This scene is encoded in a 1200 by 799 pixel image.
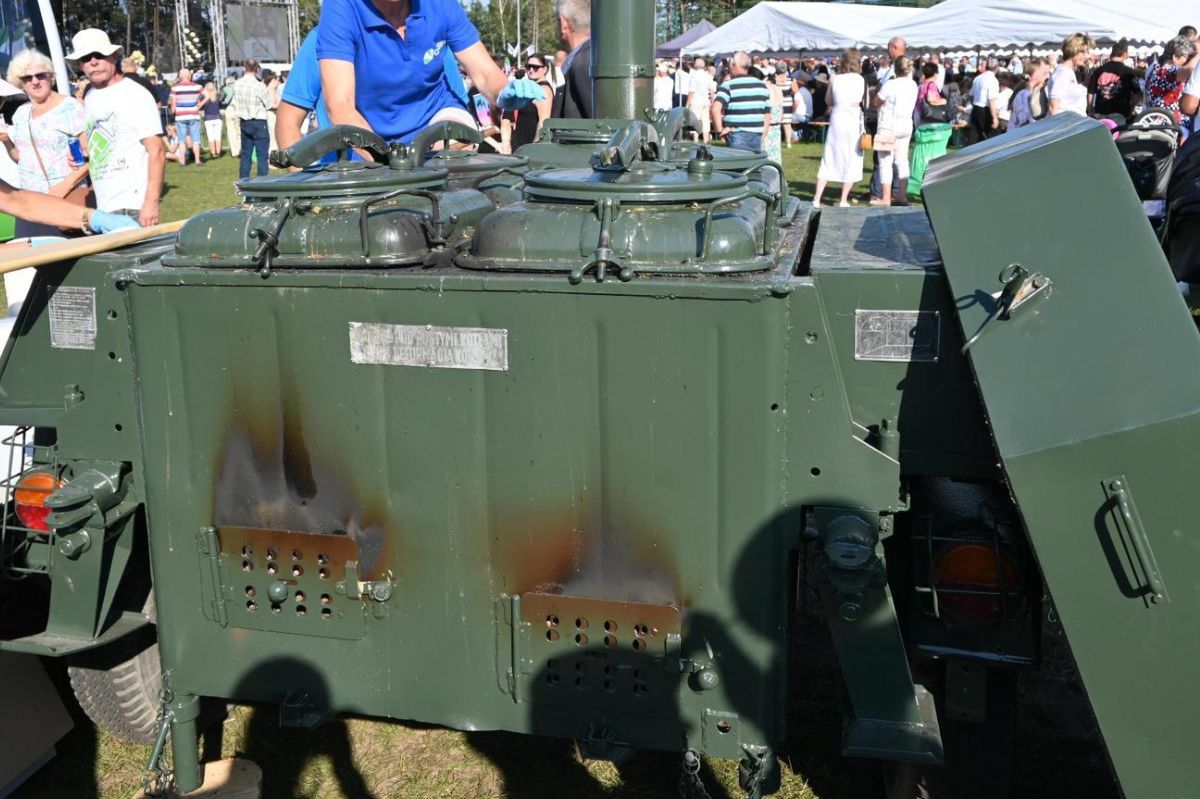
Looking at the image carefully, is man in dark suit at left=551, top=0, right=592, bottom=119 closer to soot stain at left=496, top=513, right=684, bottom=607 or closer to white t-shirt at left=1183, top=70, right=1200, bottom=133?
soot stain at left=496, top=513, right=684, bottom=607

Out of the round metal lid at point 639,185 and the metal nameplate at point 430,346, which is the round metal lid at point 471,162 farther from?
the metal nameplate at point 430,346

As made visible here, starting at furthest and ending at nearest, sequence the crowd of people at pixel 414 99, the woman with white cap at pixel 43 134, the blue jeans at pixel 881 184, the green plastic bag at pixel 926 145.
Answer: the green plastic bag at pixel 926 145 → the blue jeans at pixel 881 184 → the woman with white cap at pixel 43 134 → the crowd of people at pixel 414 99

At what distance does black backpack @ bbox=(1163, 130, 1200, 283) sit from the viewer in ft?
22.4

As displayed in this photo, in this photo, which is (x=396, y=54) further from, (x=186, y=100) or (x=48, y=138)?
(x=186, y=100)

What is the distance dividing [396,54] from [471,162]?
1008 mm

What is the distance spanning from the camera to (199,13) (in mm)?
48375

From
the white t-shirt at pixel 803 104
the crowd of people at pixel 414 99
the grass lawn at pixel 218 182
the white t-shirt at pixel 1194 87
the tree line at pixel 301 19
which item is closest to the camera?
the crowd of people at pixel 414 99

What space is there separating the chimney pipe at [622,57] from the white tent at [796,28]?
20.6 m

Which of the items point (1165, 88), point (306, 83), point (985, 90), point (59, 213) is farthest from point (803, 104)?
point (59, 213)

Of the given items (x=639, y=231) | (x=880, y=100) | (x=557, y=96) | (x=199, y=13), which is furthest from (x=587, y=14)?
(x=199, y=13)

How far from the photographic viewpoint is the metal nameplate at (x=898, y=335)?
9.07 ft

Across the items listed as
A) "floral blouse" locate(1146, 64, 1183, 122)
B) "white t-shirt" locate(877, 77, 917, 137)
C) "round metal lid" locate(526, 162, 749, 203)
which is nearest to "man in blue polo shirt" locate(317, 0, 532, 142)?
"round metal lid" locate(526, 162, 749, 203)

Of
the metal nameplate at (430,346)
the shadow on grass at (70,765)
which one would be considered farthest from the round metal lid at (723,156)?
the shadow on grass at (70,765)

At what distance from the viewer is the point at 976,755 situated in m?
3.14
